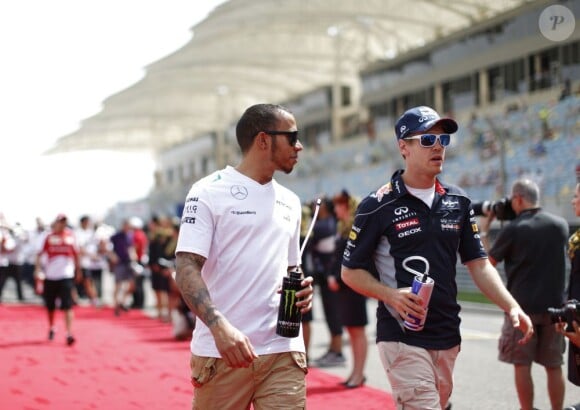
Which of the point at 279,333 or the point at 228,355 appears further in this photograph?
the point at 279,333

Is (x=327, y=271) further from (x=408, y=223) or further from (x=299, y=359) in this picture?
(x=299, y=359)

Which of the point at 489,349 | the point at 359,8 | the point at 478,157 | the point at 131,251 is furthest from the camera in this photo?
the point at 359,8

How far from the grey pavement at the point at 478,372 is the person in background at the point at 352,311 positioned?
10.6 inches

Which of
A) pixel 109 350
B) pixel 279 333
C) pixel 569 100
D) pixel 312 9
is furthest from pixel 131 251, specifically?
pixel 312 9

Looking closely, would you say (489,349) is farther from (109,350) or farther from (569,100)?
→ (569,100)

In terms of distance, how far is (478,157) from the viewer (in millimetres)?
26812

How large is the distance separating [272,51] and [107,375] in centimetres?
4452

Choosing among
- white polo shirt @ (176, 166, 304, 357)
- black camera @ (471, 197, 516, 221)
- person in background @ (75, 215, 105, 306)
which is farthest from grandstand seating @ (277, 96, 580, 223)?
white polo shirt @ (176, 166, 304, 357)

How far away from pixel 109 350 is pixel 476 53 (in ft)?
88.3

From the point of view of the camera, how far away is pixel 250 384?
364 centimetres

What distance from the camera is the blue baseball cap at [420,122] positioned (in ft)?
13.8

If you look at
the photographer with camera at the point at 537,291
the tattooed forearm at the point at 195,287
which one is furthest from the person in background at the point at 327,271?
the tattooed forearm at the point at 195,287

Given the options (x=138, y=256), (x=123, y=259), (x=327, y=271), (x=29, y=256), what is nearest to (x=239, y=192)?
(x=327, y=271)

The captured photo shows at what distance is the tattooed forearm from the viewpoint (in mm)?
3428
